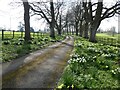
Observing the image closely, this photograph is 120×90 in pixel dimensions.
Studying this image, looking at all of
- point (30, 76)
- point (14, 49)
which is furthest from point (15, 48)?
point (30, 76)

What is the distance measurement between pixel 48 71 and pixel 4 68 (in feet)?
6.01

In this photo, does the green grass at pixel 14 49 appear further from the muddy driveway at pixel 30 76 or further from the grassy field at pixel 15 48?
the muddy driveway at pixel 30 76

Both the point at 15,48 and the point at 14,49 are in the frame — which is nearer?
the point at 14,49

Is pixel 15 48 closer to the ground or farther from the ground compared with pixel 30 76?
farther from the ground

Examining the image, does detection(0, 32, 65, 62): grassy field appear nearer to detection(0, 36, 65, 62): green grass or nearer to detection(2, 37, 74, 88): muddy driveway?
detection(0, 36, 65, 62): green grass

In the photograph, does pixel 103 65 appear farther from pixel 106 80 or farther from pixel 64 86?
pixel 64 86

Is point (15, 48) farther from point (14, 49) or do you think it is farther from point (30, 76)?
point (30, 76)

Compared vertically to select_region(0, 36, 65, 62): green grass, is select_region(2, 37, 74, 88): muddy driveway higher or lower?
lower

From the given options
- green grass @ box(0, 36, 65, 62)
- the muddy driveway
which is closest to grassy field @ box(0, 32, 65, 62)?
green grass @ box(0, 36, 65, 62)

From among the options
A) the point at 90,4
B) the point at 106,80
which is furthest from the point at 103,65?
the point at 90,4

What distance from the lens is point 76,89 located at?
5770 mm

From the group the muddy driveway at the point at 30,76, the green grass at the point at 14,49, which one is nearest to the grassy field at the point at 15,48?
the green grass at the point at 14,49

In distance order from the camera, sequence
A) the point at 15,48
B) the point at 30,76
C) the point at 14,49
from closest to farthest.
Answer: the point at 30,76
the point at 14,49
the point at 15,48

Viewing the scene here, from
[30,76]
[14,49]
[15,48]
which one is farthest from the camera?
[15,48]
